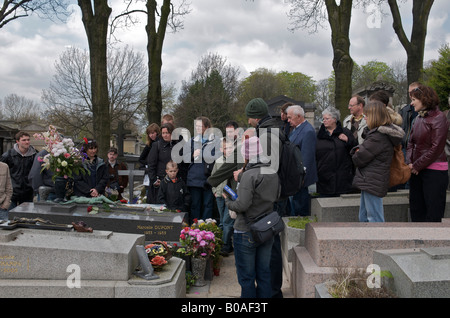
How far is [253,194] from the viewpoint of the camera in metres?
4.04

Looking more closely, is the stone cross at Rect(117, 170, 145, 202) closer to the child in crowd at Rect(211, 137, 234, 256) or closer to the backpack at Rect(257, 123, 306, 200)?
the child in crowd at Rect(211, 137, 234, 256)

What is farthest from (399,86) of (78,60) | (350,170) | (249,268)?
(249,268)

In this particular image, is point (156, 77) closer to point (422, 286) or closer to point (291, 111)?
point (291, 111)

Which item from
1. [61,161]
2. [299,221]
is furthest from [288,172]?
[61,161]

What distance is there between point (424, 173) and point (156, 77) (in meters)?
9.08

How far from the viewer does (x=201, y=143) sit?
7266 millimetres

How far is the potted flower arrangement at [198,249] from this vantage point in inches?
217

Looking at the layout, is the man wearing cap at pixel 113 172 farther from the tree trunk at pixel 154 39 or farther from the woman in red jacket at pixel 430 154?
the woman in red jacket at pixel 430 154

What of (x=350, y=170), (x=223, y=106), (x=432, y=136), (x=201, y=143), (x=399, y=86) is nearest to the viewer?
(x=432, y=136)

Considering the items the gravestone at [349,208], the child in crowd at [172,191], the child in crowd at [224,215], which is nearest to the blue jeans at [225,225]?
the child in crowd at [224,215]

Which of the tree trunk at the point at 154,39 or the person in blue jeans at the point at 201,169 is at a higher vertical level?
the tree trunk at the point at 154,39

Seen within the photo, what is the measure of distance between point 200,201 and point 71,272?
331 cm

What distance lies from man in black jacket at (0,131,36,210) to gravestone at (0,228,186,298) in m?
3.64

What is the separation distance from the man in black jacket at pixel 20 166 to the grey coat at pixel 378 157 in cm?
589
